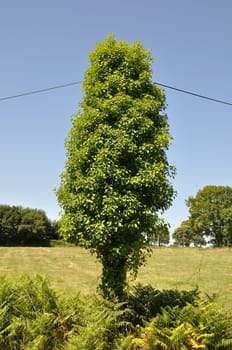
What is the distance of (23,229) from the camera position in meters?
78.1

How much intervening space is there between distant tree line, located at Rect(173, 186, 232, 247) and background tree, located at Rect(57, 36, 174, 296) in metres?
76.6

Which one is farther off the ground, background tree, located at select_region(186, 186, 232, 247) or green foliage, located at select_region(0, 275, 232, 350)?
background tree, located at select_region(186, 186, 232, 247)

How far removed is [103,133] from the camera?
9.94 metres

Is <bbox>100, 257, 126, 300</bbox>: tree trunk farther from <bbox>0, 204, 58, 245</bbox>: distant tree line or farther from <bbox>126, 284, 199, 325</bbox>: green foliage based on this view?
<bbox>0, 204, 58, 245</bbox>: distant tree line

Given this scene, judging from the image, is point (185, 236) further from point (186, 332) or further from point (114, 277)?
point (186, 332)

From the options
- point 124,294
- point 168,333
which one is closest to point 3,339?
point 124,294

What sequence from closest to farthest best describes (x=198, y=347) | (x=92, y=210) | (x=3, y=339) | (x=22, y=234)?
1. (x=198, y=347)
2. (x=3, y=339)
3. (x=92, y=210)
4. (x=22, y=234)

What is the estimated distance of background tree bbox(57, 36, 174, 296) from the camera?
9.52 m

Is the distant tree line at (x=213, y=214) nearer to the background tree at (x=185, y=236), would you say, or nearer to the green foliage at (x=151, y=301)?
the background tree at (x=185, y=236)

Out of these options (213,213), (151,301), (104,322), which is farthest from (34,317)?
(213,213)

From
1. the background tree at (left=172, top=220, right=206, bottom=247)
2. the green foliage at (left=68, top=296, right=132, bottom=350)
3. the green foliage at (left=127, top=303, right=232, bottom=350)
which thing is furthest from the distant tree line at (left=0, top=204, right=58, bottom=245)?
the green foliage at (left=127, top=303, right=232, bottom=350)

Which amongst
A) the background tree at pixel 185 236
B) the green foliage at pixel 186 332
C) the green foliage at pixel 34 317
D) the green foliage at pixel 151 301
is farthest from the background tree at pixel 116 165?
the background tree at pixel 185 236

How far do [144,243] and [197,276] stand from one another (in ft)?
44.3

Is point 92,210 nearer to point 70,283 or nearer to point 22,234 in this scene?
point 70,283
